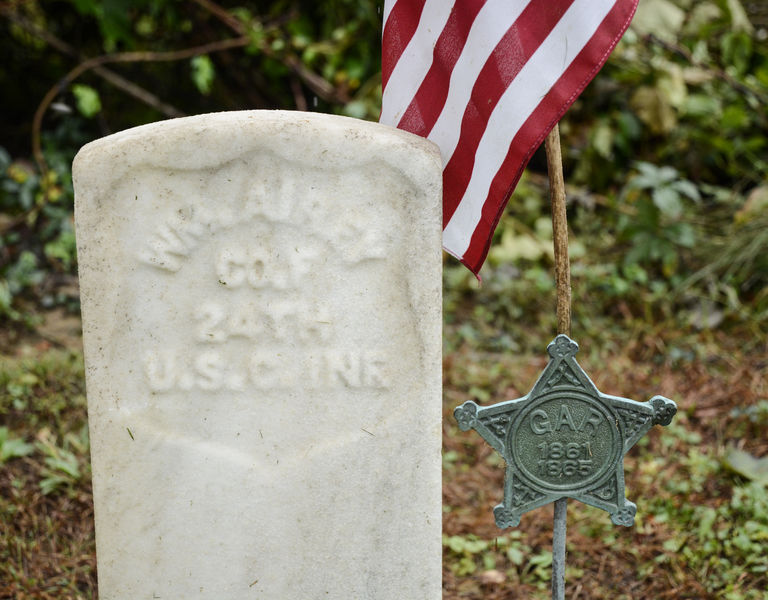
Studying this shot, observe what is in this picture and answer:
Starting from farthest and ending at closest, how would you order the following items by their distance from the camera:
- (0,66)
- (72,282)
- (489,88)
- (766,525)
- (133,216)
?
(0,66), (72,282), (766,525), (489,88), (133,216)

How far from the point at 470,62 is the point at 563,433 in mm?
822

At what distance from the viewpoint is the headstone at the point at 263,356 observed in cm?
161

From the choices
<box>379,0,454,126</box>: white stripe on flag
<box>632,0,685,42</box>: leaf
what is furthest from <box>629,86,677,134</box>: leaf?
<box>379,0,454,126</box>: white stripe on flag

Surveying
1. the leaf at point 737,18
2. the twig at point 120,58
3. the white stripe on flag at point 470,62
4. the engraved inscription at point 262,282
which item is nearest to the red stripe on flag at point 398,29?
the white stripe on flag at point 470,62

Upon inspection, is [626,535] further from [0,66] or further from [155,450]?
[0,66]

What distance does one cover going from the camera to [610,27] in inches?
64.5

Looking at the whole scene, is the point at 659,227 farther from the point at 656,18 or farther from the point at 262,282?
the point at 262,282

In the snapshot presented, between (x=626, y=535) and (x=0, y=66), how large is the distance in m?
5.12

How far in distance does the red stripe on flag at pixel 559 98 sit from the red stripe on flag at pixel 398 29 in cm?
38

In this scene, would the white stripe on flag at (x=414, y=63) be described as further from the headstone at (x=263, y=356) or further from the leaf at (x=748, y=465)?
the leaf at (x=748, y=465)

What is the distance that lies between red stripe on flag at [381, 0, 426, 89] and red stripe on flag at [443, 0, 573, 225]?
0.75ft

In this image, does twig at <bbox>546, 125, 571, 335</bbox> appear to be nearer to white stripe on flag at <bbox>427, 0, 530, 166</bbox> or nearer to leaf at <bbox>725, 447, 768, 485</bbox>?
white stripe on flag at <bbox>427, 0, 530, 166</bbox>

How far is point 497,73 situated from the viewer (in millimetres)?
1733

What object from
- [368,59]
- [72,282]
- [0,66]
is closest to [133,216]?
[72,282]
